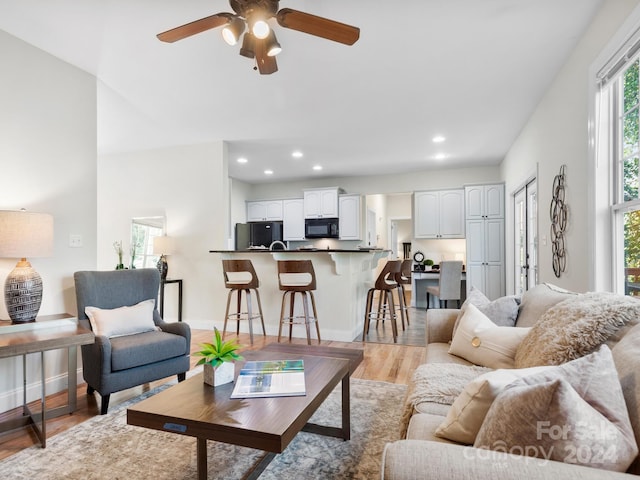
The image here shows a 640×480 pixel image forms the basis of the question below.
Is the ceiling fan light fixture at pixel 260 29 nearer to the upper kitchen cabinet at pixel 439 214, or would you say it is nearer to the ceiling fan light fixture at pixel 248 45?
the ceiling fan light fixture at pixel 248 45

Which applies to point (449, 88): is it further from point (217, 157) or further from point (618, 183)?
point (217, 157)

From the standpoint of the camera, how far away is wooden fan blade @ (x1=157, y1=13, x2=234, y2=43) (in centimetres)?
Answer: 186

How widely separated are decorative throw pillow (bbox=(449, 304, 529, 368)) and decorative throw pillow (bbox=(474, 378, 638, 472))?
0.97 metres

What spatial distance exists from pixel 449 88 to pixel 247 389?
3.17 metres

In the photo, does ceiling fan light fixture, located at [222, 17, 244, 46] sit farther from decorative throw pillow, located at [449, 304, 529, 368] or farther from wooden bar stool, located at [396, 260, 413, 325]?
wooden bar stool, located at [396, 260, 413, 325]

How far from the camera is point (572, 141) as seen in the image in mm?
2760

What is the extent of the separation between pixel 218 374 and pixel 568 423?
1400 millimetres

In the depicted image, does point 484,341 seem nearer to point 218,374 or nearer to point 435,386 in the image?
point 435,386

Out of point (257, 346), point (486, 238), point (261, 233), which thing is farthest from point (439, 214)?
point (257, 346)

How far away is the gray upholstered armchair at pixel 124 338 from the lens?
7.63 ft

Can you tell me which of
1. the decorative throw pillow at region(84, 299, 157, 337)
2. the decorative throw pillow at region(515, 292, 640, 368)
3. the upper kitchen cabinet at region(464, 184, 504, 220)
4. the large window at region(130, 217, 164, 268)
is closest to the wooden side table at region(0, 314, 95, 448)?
the decorative throw pillow at region(84, 299, 157, 337)

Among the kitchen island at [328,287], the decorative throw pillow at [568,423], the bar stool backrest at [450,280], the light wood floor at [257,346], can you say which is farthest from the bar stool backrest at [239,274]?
the decorative throw pillow at [568,423]

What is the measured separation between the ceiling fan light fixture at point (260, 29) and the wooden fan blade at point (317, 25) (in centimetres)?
8

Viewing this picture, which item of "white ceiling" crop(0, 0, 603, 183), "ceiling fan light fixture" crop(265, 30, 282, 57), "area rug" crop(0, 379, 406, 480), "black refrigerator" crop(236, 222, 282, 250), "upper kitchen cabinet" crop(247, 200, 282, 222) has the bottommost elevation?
"area rug" crop(0, 379, 406, 480)
